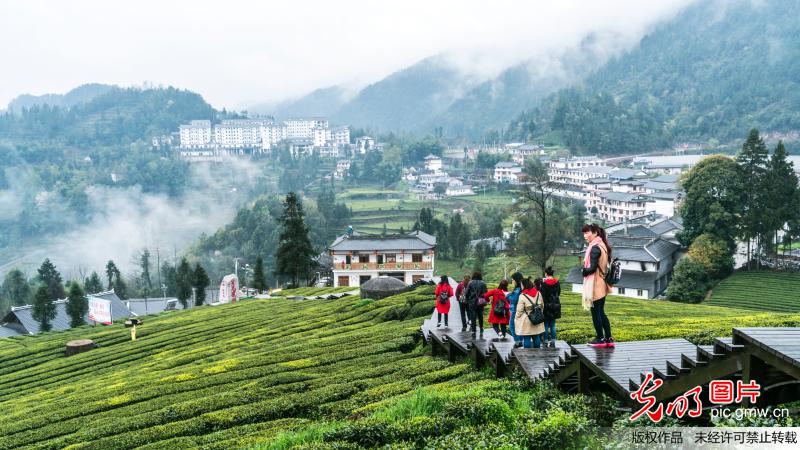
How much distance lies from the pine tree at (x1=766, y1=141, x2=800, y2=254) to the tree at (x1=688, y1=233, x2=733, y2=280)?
13.6 ft

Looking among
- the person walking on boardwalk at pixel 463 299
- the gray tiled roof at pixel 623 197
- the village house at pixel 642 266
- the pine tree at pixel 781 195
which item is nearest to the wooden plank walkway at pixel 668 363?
the person walking on boardwalk at pixel 463 299

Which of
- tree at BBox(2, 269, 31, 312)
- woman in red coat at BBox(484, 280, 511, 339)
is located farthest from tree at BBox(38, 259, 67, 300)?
woman in red coat at BBox(484, 280, 511, 339)

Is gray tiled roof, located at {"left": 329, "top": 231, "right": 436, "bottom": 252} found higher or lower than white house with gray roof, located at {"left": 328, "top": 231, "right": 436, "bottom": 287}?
higher

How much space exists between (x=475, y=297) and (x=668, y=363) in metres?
7.33

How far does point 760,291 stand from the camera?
147 ft

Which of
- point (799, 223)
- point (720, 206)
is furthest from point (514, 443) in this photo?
point (799, 223)

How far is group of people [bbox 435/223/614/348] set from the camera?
11.1m

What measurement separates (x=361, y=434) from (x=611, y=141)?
5960 inches

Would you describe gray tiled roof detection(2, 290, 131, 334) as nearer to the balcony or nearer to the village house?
the balcony

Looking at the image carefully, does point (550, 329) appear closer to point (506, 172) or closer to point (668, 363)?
point (668, 363)

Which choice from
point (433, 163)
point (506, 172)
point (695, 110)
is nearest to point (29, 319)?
point (506, 172)

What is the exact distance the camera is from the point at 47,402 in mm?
20125

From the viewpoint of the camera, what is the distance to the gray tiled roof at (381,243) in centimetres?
5656

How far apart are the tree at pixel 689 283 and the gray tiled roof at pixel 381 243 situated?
2029cm
